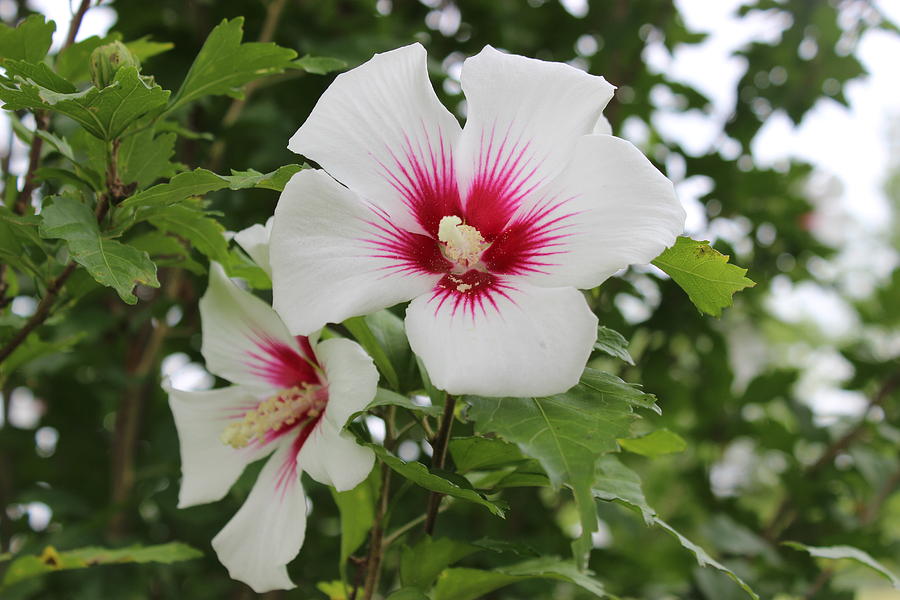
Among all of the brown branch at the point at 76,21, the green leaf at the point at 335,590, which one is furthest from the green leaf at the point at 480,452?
the brown branch at the point at 76,21

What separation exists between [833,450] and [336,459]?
1.42 meters

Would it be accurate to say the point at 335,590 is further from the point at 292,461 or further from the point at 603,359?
the point at 603,359

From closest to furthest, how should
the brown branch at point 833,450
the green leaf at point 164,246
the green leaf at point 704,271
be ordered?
1. the green leaf at point 704,271
2. the green leaf at point 164,246
3. the brown branch at point 833,450

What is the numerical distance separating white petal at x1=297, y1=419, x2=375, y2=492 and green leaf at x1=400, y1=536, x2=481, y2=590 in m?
0.13

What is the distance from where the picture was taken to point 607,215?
0.60 metres

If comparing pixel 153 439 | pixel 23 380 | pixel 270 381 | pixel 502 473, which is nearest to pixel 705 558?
pixel 502 473

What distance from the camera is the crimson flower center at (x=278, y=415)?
749mm

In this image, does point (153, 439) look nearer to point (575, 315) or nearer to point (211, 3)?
point (211, 3)

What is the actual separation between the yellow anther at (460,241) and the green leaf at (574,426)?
0.12m

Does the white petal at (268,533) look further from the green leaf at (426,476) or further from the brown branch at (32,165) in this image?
the brown branch at (32,165)

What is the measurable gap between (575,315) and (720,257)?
0.52 feet

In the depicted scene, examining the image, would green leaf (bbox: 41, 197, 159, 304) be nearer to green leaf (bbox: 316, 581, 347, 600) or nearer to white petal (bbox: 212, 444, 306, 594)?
white petal (bbox: 212, 444, 306, 594)

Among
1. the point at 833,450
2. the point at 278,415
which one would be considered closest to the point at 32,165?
the point at 278,415

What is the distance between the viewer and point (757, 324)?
206 centimetres
